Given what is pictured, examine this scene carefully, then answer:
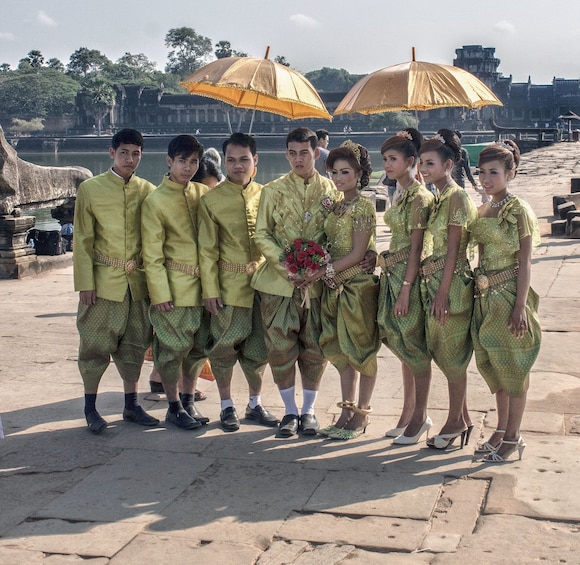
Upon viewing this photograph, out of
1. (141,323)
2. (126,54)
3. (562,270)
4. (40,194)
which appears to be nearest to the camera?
(141,323)

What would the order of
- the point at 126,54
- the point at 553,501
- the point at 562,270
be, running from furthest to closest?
the point at 126,54
the point at 562,270
the point at 553,501

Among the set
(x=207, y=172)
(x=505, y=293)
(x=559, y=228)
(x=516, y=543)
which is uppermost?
(x=207, y=172)

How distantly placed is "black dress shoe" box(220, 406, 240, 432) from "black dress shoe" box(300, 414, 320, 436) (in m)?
0.30

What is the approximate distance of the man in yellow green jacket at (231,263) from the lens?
4.13 m

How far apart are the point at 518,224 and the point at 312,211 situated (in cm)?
90

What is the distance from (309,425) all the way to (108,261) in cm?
114

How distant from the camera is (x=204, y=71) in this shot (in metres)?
4.66

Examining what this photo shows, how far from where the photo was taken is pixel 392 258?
3.91 meters

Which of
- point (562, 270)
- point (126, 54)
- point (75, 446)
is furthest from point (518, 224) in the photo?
point (126, 54)

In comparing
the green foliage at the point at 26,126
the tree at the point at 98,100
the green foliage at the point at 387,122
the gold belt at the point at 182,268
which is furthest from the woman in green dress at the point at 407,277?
the green foliage at the point at 26,126

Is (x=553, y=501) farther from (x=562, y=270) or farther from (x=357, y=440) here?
(x=562, y=270)

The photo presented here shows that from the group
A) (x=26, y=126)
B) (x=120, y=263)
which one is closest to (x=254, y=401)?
(x=120, y=263)

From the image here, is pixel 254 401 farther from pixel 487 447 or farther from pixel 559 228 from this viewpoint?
pixel 559 228

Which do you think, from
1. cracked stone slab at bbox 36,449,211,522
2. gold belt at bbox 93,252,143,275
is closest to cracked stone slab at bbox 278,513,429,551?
cracked stone slab at bbox 36,449,211,522
